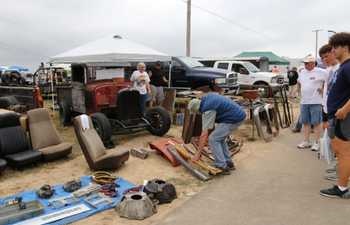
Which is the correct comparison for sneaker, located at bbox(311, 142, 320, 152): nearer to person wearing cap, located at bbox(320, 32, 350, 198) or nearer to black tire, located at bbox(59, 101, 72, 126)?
person wearing cap, located at bbox(320, 32, 350, 198)

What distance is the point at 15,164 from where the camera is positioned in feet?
21.7

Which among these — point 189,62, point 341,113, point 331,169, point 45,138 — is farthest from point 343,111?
point 189,62

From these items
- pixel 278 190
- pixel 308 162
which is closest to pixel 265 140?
pixel 308 162

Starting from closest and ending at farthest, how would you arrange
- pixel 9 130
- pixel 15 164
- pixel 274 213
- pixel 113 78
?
1. pixel 274 213
2. pixel 15 164
3. pixel 9 130
4. pixel 113 78

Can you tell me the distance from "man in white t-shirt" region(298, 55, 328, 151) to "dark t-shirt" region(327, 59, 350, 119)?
283 cm

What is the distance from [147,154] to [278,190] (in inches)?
114

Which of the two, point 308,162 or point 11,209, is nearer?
point 11,209

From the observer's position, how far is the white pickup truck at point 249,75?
65.5 ft

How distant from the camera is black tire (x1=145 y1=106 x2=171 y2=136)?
9367mm

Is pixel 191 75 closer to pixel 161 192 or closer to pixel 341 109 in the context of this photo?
pixel 161 192

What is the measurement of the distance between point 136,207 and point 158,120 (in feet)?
16.5

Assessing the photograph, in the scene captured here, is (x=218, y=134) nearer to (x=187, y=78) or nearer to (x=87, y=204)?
(x=87, y=204)

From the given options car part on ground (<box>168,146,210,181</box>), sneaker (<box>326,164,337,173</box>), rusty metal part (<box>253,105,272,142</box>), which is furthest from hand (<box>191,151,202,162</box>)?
rusty metal part (<box>253,105,272,142</box>)

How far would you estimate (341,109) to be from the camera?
4.60m
